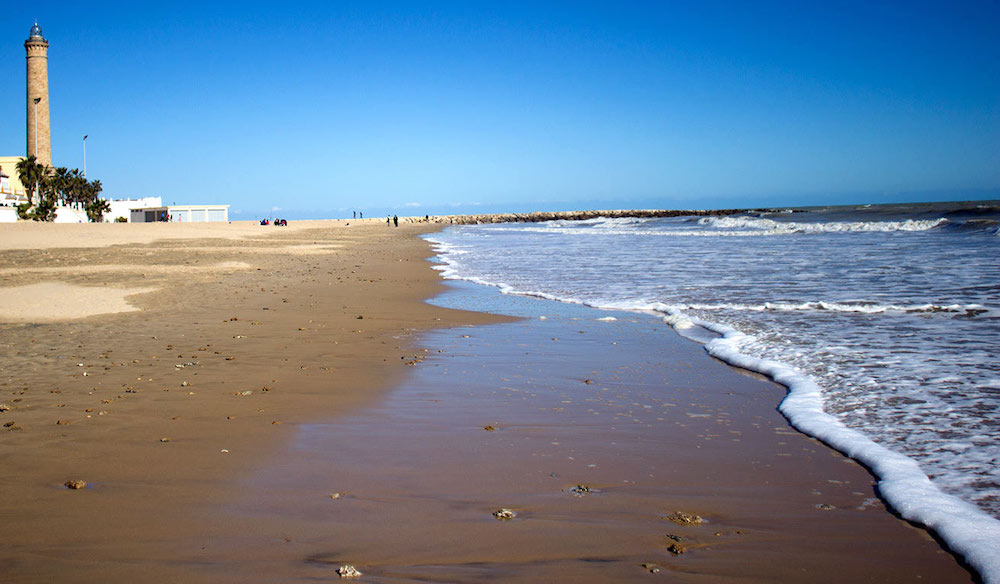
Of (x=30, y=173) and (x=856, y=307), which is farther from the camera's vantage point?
(x=30, y=173)

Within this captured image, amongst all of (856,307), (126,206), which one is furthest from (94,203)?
(856,307)

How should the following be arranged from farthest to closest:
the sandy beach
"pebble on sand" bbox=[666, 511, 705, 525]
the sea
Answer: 1. the sea
2. "pebble on sand" bbox=[666, 511, 705, 525]
3. the sandy beach

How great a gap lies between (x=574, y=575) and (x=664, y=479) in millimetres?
1176

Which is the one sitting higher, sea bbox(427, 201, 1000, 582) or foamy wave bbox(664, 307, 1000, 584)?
sea bbox(427, 201, 1000, 582)

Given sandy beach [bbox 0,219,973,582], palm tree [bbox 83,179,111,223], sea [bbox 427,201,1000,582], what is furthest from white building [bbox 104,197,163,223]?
sandy beach [bbox 0,219,973,582]

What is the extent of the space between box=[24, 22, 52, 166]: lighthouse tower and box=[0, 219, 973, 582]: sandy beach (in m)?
82.9

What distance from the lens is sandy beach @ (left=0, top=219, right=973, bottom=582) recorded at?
111 inches

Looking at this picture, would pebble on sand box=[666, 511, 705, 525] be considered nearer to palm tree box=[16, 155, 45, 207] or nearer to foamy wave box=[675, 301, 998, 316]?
foamy wave box=[675, 301, 998, 316]

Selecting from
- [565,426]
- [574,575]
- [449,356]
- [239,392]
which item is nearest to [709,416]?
[565,426]

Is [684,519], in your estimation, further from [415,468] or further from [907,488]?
[415,468]

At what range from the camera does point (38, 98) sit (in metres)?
78.6

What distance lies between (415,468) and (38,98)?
93473mm

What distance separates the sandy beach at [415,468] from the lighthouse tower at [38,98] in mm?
82944

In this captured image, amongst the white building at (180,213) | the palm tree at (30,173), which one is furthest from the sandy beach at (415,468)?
the white building at (180,213)
